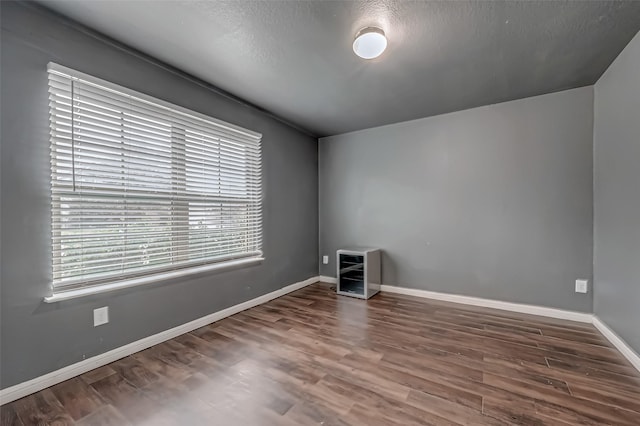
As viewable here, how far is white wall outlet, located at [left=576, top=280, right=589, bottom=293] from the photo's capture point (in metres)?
2.66

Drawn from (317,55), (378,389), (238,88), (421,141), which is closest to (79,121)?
(238,88)

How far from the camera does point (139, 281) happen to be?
2.14 m

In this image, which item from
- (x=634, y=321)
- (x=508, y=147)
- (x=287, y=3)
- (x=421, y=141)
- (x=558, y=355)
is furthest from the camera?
(x=421, y=141)

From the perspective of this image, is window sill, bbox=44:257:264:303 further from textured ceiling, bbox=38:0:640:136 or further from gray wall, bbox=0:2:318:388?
textured ceiling, bbox=38:0:640:136

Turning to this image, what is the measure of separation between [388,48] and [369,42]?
0.27 m

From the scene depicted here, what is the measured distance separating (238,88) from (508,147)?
118 inches

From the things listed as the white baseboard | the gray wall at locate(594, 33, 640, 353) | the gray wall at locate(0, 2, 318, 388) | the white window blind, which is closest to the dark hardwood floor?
the white baseboard

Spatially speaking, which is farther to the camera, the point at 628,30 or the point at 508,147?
the point at 508,147

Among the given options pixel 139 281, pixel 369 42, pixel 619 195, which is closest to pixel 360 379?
pixel 139 281

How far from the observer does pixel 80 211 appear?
1.85 m

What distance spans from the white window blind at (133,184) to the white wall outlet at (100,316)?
20 centimetres

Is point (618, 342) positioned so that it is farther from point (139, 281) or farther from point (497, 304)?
point (139, 281)

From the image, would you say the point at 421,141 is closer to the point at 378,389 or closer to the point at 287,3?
the point at 287,3

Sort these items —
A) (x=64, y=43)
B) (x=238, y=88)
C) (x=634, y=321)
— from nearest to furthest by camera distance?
(x=64, y=43), (x=634, y=321), (x=238, y=88)
